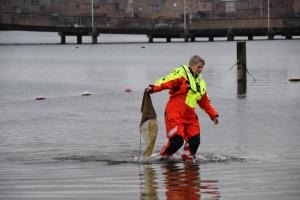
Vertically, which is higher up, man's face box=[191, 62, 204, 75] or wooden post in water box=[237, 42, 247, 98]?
man's face box=[191, 62, 204, 75]

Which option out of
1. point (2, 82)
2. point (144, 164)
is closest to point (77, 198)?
point (144, 164)

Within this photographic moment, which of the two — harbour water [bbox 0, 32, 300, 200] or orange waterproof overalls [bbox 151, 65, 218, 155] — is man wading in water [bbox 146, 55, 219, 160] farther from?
harbour water [bbox 0, 32, 300, 200]

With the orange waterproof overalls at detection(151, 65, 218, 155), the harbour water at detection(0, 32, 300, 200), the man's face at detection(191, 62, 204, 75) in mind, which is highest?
the man's face at detection(191, 62, 204, 75)

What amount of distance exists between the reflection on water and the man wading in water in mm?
454

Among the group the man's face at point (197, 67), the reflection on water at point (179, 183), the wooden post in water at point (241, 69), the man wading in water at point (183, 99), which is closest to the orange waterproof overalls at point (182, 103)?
the man wading in water at point (183, 99)

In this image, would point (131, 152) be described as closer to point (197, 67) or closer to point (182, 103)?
point (182, 103)

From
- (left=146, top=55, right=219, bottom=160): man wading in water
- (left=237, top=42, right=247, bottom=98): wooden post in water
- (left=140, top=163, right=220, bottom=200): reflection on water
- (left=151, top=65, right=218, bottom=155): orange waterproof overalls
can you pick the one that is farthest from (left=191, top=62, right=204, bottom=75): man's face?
(left=237, top=42, right=247, bottom=98): wooden post in water

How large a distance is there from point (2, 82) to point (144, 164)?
1440 inches

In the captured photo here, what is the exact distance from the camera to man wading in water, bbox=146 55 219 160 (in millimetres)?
15227

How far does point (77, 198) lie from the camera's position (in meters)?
12.3

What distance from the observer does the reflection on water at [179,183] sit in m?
12.4

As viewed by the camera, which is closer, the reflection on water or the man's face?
the reflection on water

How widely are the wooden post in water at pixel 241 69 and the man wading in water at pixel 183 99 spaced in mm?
17330

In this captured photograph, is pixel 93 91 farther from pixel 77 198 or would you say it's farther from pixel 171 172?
pixel 77 198
